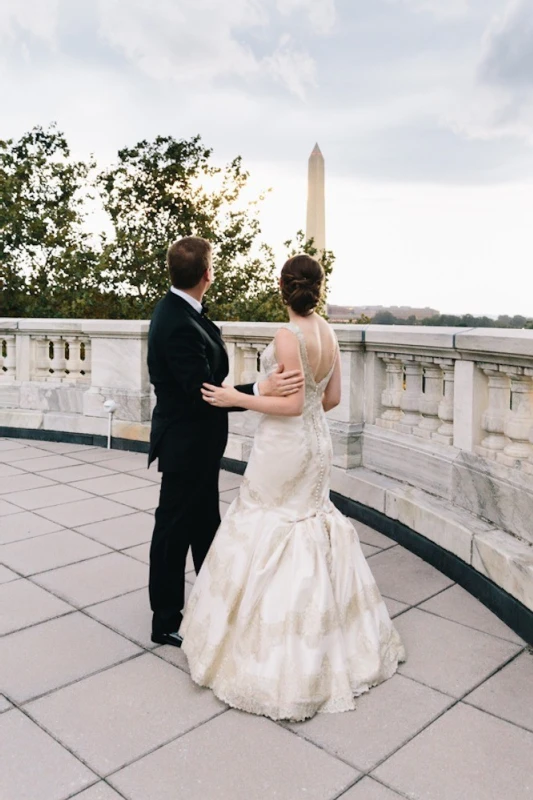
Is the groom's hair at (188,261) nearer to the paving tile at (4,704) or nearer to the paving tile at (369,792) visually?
the paving tile at (4,704)

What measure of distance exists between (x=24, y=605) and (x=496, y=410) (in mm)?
2967

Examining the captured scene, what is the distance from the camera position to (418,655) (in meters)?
3.52

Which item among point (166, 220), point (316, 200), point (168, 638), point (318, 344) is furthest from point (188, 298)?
point (316, 200)

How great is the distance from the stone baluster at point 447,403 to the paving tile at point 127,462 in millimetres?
3685

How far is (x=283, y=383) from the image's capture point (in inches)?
122

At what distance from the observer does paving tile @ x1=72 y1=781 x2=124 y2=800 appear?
8.04ft

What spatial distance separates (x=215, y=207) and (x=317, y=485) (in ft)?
53.3

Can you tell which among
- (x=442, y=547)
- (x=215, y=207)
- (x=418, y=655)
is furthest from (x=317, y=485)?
(x=215, y=207)

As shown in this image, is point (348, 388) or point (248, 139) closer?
point (348, 388)

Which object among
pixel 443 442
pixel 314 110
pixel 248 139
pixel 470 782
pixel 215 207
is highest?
pixel 314 110

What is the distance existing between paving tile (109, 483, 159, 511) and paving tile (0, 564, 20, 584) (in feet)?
5.14

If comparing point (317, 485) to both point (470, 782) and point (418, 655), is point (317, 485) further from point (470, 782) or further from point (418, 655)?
point (470, 782)

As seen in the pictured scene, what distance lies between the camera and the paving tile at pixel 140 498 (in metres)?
6.15

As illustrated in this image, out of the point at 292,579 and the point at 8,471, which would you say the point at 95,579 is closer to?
the point at 292,579
